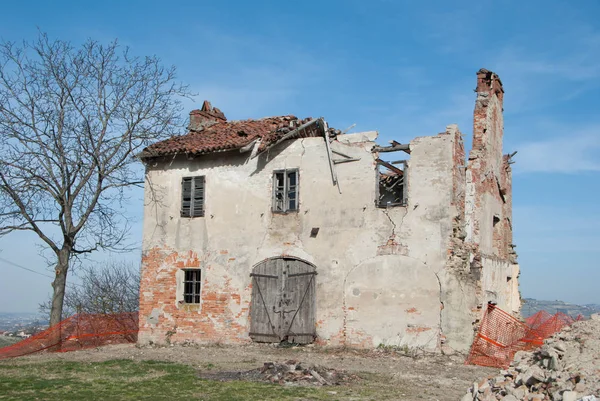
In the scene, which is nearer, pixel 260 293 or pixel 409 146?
pixel 409 146

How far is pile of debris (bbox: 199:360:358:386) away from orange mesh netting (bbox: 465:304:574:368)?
13.2 feet

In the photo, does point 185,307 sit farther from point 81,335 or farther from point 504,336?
point 504,336

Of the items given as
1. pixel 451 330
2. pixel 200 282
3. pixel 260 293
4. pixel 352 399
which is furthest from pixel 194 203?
pixel 352 399

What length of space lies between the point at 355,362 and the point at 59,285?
911 cm

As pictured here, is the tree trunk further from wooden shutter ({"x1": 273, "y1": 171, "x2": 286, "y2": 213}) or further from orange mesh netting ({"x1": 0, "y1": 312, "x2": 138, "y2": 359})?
wooden shutter ({"x1": 273, "y1": 171, "x2": 286, "y2": 213})

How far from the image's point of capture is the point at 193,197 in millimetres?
18344

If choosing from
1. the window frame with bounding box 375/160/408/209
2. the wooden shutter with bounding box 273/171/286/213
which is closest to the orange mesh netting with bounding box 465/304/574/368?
the window frame with bounding box 375/160/408/209

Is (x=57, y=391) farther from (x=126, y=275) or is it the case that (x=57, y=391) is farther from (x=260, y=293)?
(x=126, y=275)

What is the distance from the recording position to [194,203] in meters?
18.3

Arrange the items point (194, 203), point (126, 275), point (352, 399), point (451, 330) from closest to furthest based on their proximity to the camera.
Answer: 1. point (352, 399)
2. point (451, 330)
3. point (194, 203)
4. point (126, 275)

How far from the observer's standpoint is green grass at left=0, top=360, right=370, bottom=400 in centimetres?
980

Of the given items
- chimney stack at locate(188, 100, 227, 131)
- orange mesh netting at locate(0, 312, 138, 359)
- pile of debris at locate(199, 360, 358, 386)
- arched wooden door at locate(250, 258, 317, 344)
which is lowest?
pile of debris at locate(199, 360, 358, 386)

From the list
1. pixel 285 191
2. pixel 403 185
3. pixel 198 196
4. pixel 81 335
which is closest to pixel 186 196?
pixel 198 196

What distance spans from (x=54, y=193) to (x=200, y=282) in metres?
4.87
